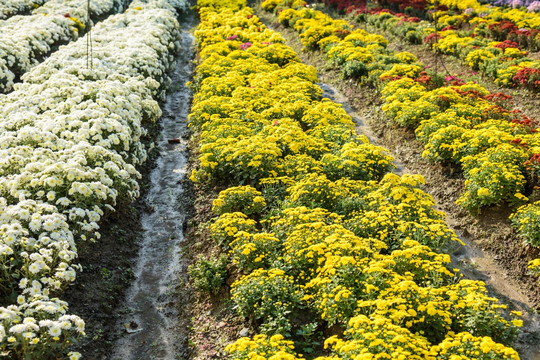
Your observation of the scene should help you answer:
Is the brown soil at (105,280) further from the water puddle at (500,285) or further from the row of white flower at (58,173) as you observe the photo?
the water puddle at (500,285)

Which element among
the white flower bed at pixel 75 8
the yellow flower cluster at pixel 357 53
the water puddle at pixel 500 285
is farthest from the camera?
the white flower bed at pixel 75 8

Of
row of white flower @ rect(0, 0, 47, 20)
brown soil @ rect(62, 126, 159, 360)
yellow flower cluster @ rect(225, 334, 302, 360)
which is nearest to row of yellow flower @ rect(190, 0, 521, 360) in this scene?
yellow flower cluster @ rect(225, 334, 302, 360)

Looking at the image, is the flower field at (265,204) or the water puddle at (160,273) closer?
the flower field at (265,204)

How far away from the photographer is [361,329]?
5.72 meters

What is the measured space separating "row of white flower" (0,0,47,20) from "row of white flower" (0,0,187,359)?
12.3m

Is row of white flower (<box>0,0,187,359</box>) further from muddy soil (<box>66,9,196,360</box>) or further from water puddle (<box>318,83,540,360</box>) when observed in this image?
water puddle (<box>318,83,540,360</box>)

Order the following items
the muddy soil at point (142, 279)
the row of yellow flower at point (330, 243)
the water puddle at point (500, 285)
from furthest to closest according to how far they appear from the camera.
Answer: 1. the muddy soil at point (142, 279)
2. the water puddle at point (500, 285)
3. the row of yellow flower at point (330, 243)

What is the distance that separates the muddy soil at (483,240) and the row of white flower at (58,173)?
6.76 metres

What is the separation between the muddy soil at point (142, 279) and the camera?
8008 millimetres

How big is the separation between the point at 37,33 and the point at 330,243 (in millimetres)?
18263

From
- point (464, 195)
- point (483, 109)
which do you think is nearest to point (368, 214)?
point (464, 195)

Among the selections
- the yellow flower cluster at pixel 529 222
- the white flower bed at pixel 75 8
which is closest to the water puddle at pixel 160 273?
the yellow flower cluster at pixel 529 222

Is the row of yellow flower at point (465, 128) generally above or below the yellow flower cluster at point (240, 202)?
above

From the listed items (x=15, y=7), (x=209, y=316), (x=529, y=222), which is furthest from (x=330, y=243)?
(x=15, y=7)
